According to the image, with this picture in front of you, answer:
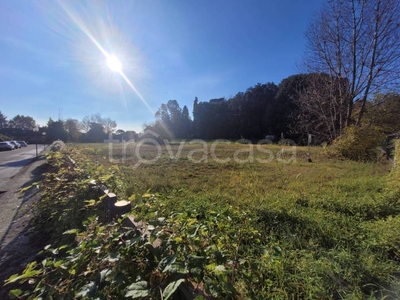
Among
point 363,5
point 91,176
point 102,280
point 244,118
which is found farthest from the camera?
point 244,118

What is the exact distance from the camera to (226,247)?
1257mm

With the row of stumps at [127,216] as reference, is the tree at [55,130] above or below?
above

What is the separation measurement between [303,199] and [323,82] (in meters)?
10.0

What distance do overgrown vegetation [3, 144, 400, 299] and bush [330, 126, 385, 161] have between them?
5.33 meters

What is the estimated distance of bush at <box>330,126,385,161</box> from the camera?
786cm

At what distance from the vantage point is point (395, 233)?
1850mm

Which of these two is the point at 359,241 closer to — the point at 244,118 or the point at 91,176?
the point at 91,176

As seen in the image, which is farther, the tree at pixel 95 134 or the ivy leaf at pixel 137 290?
the tree at pixel 95 134

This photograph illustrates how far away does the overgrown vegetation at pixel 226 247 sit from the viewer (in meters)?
0.80

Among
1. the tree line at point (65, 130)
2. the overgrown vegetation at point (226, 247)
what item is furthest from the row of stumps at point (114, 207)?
the tree line at point (65, 130)

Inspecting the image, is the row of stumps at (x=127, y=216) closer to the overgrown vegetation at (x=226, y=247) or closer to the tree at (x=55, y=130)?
the overgrown vegetation at (x=226, y=247)

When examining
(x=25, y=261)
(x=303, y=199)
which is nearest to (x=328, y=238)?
(x=303, y=199)

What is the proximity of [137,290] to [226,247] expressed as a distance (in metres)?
0.71

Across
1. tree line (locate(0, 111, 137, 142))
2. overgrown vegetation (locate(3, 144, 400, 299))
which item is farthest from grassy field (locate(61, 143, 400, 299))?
tree line (locate(0, 111, 137, 142))
